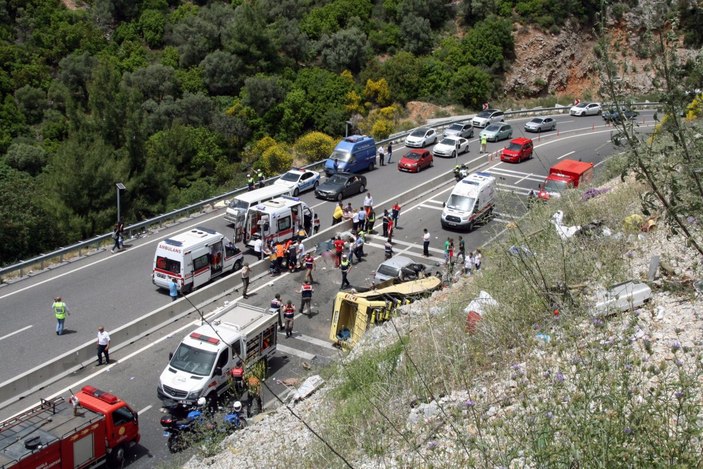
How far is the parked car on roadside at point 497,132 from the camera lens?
45844mm

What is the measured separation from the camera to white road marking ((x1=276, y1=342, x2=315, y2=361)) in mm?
19297

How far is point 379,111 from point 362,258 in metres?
32.2

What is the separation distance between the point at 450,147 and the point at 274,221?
1863cm

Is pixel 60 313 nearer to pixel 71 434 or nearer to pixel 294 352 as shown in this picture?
pixel 294 352

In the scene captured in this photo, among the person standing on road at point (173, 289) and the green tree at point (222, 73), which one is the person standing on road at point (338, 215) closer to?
the person standing on road at point (173, 289)

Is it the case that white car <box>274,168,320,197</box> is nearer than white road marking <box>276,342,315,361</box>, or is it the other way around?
white road marking <box>276,342,315,361</box>

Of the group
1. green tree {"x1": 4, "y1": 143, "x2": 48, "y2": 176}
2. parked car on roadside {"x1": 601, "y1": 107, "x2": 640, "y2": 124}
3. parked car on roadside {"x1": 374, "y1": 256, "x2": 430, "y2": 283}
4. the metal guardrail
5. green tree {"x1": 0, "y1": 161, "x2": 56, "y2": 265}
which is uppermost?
parked car on roadside {"x1": 601, "y1": 107, "x2": 640, "y2": 124}

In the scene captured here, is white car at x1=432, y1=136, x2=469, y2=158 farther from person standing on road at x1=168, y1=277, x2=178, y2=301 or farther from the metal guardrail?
person standing on road at x1=168, y1=277, x2=178, y2=301

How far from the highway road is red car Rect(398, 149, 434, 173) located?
378cm

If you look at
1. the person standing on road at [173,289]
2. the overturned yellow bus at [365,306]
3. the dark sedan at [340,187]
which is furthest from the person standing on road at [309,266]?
the dark sedan at [340,187]

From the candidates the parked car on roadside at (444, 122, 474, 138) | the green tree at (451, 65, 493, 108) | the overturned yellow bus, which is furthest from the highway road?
the green tree at (451, 65, 493, 108)

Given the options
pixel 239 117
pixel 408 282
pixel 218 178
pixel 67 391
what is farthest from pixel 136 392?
pixel 239 117

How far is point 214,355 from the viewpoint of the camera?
54.7 ft

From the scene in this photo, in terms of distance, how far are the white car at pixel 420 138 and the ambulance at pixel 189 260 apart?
74.7 ft
